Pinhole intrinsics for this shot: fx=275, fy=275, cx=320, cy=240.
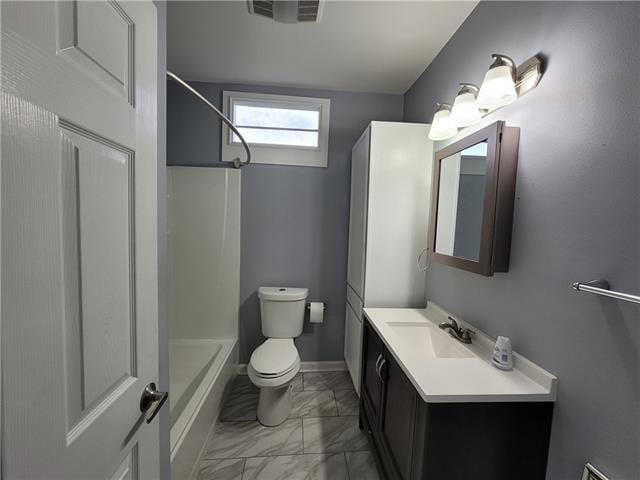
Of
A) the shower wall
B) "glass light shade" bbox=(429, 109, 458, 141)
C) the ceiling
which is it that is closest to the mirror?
"glass light shade" bbox=(429, 109, 458, 141)

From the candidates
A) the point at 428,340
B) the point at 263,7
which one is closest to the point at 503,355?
the point at 428,340

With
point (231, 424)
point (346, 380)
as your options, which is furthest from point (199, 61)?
point (346, 380)

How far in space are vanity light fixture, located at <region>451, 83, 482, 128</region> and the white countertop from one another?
1.05 m

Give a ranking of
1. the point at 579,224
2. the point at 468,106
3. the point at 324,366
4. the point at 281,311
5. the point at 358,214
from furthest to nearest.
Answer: the point at 324,366 < the point at 281,311 < the point at 358,214 < the point at 468,106 < the point at 579,224

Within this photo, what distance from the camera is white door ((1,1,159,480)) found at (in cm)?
40

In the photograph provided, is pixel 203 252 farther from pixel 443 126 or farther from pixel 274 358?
pixel 443 126

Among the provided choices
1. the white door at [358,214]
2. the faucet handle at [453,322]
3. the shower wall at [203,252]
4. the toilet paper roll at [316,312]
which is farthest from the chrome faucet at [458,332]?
the shower wall at [203,252]

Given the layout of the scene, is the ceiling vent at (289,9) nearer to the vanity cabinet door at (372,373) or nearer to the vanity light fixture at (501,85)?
the vanity light fixture at (501,85)

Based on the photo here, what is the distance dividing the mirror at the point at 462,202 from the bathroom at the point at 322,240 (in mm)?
17

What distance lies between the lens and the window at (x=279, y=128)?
239 centimetres

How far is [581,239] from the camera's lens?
894 mm

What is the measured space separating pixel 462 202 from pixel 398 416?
110cm

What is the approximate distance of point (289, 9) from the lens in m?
1.42

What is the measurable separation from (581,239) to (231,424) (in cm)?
217
